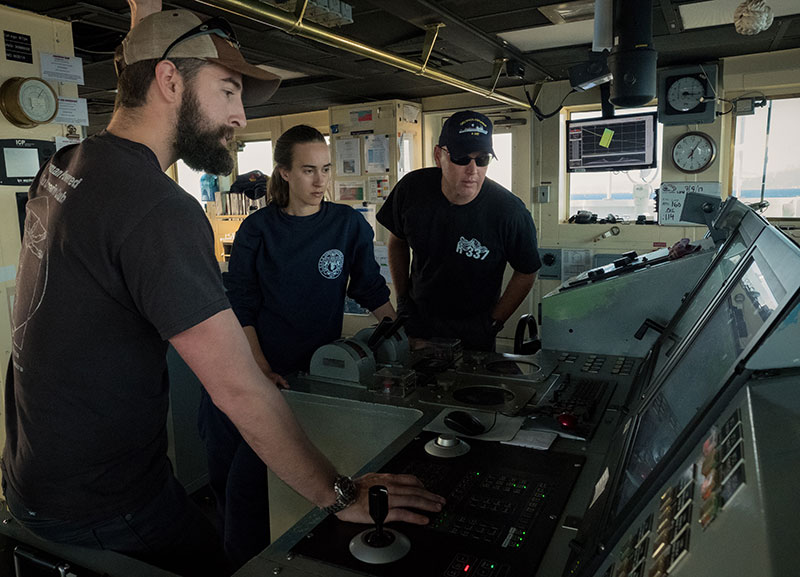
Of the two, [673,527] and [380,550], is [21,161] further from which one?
[673,527]

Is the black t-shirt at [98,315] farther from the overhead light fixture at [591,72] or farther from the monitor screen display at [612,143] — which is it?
the monitor screen display at [612,143]

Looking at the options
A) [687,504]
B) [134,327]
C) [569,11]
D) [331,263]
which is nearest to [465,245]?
[331,263]

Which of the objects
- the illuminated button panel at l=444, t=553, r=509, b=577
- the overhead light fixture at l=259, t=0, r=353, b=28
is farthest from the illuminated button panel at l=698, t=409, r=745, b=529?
the overhead light fixture at l=259, t=0, r=353, b=28

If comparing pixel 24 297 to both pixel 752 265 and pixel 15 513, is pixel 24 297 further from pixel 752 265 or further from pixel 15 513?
pixel 752 265

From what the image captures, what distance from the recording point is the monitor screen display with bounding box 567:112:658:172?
4797 mm

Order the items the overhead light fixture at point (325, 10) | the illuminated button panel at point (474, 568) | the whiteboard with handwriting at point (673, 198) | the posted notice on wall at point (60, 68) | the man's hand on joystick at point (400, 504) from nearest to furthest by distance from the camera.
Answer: the illuminated button panel at point (474, 568), the man's hand on joystick at point (400, 504), the posted notice on wall at point (60, 68), the overhead light fixture at point (325, 10), the whiteboard with handwriting at point (673, 198)

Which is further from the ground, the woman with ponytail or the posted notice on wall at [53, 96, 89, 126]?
the posted notice on wall at [53, 96, 89, 126]

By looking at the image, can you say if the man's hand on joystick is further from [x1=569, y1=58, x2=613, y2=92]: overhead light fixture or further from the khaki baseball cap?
[x1=569, y1=58, x2=613, y2=92]: overhead light fixture

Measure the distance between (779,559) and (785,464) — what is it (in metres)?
0.07

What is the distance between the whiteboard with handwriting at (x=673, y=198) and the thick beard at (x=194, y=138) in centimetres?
431

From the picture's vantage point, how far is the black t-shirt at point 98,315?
1.03 m

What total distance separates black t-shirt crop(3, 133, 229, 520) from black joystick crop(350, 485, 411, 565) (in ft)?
1.39

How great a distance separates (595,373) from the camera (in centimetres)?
201

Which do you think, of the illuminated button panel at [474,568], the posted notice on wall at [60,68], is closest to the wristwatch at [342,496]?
the illuminated button panel at [474,568]
